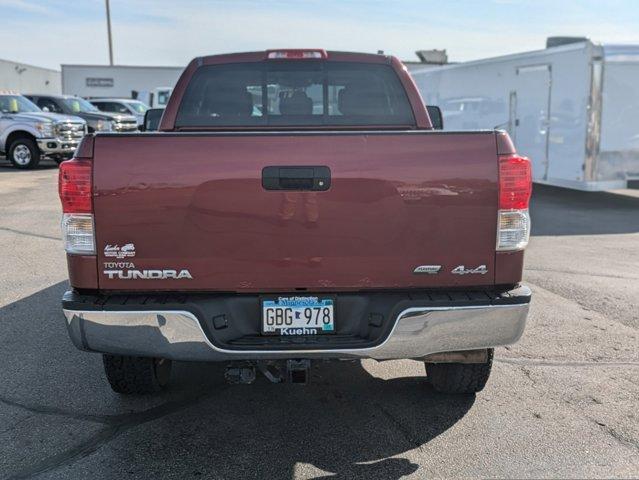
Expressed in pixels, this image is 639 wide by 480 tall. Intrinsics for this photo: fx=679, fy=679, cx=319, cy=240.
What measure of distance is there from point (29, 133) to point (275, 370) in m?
16.5

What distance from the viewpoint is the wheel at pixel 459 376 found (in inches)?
152

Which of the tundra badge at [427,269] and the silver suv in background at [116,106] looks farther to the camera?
the silver suv in background at [116,106]

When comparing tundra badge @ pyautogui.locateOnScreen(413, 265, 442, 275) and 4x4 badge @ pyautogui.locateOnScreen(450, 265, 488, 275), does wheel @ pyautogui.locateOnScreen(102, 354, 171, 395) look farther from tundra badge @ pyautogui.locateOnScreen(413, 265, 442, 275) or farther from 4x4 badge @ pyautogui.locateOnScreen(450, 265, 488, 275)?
4x4 badge @ pyautogui.locateOnScreen(450, 265, 488, 275)

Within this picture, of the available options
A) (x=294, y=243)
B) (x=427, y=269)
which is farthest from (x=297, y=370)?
(x=427, y=269)

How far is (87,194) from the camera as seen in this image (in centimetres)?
306

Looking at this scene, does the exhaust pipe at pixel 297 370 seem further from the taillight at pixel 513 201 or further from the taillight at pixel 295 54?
the taillight at pixel 295 54

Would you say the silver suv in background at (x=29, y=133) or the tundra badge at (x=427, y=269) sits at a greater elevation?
the silver suv in background at (x=29, y=133)

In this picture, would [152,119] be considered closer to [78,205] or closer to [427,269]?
[78,205]

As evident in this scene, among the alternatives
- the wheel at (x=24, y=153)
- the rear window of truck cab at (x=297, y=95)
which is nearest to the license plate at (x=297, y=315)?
the rear window of truck cab at (x=297, y=95)

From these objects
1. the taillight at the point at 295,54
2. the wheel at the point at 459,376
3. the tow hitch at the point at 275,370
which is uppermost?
the taillight at the point at 295,54

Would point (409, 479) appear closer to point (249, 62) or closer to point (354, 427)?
point (354, 427)

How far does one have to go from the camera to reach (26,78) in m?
48.8

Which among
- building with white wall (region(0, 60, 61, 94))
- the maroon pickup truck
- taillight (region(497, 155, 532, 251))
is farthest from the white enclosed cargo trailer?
building with white wall (region(0, 60, 61, 94))

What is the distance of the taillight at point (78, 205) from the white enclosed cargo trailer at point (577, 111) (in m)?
10.1
